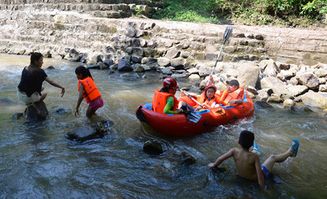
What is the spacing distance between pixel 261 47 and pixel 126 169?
7967 millimetres

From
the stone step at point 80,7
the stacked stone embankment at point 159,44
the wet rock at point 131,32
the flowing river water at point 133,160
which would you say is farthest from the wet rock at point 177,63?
the stone step at point 80,7

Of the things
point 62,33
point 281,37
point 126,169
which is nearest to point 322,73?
point 281,37

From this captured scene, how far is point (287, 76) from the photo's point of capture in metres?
9.55

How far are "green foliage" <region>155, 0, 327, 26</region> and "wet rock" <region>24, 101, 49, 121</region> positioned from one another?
992 centimetres

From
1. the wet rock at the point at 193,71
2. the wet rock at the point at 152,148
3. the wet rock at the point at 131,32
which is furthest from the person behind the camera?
the wet rock at the point at 131,32

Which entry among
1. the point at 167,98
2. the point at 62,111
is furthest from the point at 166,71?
the point at 167,98

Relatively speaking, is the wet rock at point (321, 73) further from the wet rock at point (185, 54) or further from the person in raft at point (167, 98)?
the person in raft at point (167, 98)

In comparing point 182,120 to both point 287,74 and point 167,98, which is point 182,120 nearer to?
point 167,98

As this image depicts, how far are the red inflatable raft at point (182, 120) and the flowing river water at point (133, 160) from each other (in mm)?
138

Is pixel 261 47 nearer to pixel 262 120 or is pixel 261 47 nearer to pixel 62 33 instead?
pixel 262 120

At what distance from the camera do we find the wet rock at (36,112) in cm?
600

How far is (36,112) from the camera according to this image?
6082 millimetres

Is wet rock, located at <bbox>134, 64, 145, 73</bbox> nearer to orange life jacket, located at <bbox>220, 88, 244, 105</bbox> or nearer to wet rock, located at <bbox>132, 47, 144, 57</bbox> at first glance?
wet rock, located at <bbox>132, 47, 144, 57</bbox>

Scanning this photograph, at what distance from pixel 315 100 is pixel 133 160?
16.6 ft
